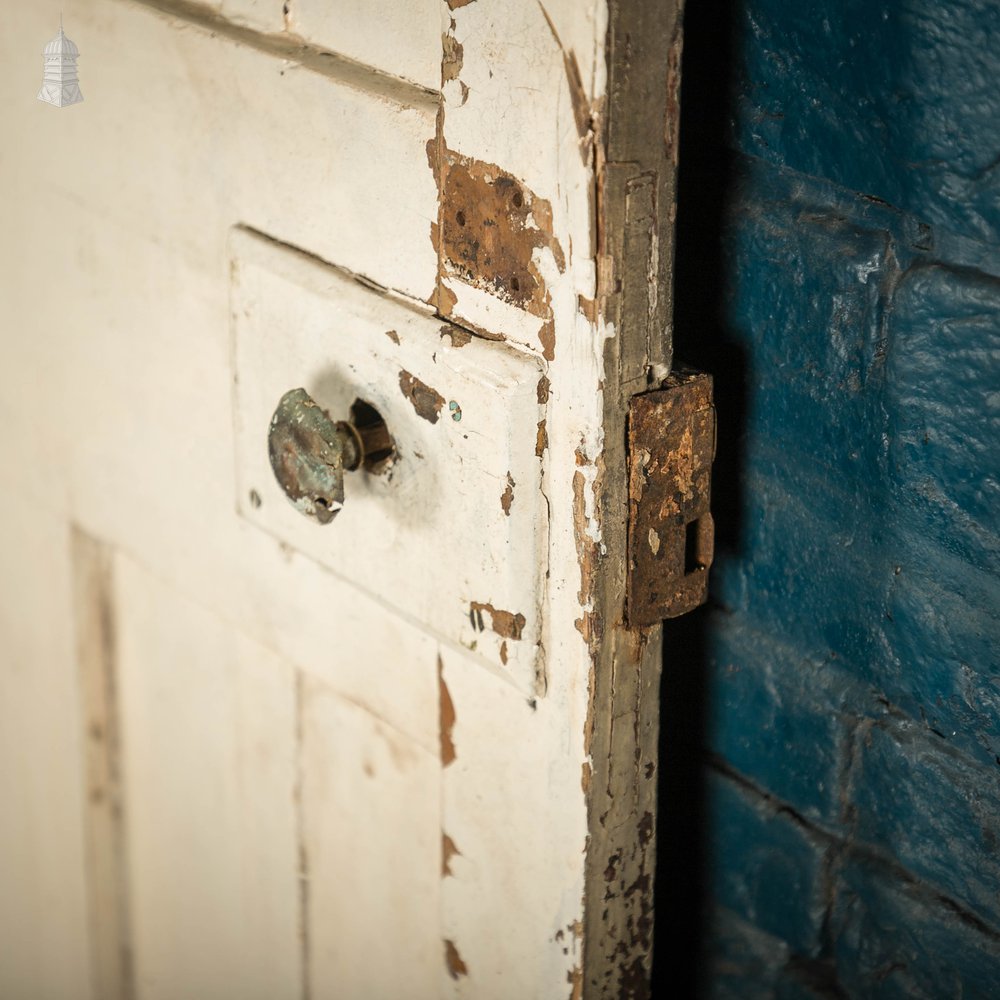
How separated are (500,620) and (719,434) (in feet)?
0.85

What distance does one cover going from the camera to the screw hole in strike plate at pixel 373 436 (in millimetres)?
1015

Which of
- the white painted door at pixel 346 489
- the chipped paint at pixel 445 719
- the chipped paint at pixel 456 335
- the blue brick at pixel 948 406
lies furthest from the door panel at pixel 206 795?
the blue brick at pixel 948 406

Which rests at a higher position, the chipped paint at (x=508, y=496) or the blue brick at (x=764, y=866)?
the chipped paint at (x=508, y=496)

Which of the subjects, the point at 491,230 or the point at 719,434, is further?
the point at 719,434

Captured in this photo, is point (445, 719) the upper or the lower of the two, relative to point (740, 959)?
upper

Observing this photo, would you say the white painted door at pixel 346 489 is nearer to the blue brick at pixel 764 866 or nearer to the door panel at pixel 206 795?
the door panel at pixel 206 795

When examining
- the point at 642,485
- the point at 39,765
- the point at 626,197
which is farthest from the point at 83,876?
the point at 626,197

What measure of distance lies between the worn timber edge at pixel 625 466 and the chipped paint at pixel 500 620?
65 millimetres

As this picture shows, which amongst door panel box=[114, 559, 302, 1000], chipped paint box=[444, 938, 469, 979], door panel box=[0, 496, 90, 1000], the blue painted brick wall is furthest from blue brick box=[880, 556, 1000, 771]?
door panel box=[0, 496, 90, 1000]

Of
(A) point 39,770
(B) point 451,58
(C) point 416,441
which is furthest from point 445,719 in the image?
(A) point 39,770

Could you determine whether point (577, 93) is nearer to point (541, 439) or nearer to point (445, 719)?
point (541, 439)

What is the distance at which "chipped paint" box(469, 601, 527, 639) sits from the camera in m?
0.97

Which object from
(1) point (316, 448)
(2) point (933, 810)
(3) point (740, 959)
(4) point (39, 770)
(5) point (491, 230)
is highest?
(5) point (491, 230)

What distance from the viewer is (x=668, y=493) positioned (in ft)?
3.00
